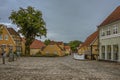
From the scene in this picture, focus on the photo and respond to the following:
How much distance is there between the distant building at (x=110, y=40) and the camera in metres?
41.7

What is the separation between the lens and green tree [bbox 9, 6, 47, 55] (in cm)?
8081

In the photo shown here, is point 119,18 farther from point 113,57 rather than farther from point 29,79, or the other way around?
point 29,79

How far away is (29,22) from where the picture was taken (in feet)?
264

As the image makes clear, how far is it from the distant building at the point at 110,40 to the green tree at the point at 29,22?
3408 centimetres

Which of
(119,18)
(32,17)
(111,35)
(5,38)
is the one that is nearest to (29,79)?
(119,18)

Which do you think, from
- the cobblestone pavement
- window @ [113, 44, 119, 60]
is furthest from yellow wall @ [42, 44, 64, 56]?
the cobblestone pavement

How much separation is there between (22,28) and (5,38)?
27.4 ft

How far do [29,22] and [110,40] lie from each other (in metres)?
39.6

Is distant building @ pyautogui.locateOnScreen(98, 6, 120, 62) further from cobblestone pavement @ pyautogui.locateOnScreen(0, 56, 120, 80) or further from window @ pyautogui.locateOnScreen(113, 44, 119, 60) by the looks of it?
cobblestone pavement @ pyautogui.locateOnScreen(0, 56, 120, 80)

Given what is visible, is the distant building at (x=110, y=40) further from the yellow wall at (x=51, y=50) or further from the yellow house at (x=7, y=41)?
the yellow wall at (x=51, y=50)

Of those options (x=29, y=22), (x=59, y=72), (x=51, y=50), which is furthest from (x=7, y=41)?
(x=59, y=72)

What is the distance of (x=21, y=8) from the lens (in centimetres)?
8312

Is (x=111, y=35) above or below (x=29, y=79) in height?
above

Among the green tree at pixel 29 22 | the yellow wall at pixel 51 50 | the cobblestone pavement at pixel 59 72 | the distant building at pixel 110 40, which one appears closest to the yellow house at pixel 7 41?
the green tree at pixel 29 22
